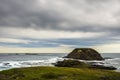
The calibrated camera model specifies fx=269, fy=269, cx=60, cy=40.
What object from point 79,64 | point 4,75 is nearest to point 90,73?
point 4,75

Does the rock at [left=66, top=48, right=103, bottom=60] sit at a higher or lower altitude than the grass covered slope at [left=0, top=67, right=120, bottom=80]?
higher

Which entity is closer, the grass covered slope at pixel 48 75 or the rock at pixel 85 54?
the grass covered slope at pixel 48 75

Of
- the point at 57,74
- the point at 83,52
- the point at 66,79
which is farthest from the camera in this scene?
the point at 83,52

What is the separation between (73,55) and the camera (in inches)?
7525

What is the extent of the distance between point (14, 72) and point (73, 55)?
148m

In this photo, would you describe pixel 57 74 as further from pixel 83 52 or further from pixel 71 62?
pixel 83 52

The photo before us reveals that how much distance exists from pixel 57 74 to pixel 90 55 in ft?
484

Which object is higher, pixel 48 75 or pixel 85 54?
pixel 85 54

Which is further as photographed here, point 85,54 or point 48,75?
point 85,54

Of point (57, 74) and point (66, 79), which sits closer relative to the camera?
point (66, 79)

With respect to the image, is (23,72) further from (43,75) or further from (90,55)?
(90,55)

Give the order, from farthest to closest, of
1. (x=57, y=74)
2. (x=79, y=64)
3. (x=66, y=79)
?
(x=79, y=64), (x=57, y=74), (x=66, y=79)

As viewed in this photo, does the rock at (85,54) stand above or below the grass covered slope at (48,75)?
above

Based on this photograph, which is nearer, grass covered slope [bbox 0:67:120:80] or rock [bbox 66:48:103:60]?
grass covered slope [bbox 0:67:120:80]
